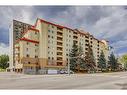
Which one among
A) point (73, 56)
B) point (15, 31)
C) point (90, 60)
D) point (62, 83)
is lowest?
point (62, 83)

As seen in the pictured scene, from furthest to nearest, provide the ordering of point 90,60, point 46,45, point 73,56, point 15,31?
1. point 73,56
2. point 90,60
3. point 15,31
4. point 46,45

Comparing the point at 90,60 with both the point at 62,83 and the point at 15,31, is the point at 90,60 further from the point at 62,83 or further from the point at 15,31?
the point at 62,83

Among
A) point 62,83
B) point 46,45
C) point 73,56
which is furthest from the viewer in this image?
point 73,56

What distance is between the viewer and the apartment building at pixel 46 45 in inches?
843

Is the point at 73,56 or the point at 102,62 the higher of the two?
the point at 73,56

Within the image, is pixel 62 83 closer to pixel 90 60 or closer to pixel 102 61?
pixel 102 61

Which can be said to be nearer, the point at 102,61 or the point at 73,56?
the point at 102,61

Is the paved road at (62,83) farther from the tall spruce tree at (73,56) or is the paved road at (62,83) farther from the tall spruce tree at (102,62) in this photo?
the tall spruce tree at (73,56)

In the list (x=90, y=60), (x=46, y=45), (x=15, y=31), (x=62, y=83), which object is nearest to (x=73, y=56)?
(x=90, y=60)

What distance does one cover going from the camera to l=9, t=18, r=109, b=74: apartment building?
70.2 feet

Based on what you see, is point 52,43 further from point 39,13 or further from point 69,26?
point 39,13

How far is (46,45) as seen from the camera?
22469mm

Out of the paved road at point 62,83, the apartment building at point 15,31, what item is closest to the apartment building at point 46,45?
the apartment building at point 15,31
